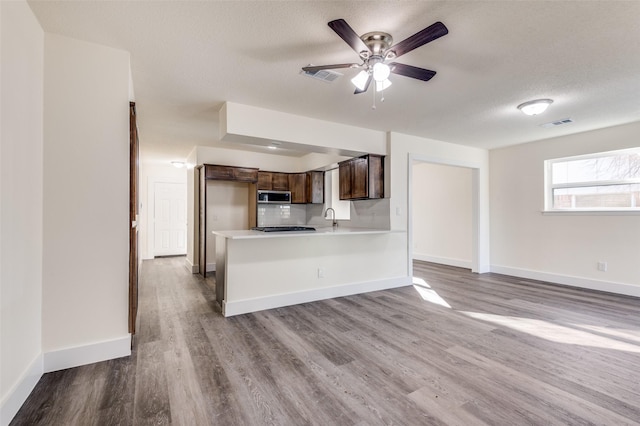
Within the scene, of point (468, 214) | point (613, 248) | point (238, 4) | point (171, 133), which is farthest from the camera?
point (468, 214)

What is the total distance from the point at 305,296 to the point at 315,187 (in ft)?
9.80

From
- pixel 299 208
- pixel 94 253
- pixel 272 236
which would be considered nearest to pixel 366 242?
pixel 272 236

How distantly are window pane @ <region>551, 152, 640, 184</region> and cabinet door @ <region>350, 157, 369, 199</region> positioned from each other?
335cm

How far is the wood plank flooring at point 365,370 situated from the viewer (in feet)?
5.71

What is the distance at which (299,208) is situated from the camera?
6852mm

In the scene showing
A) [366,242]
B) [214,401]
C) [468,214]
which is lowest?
[214,401]

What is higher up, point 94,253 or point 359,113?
point 359,113

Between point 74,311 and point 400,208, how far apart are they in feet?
13.3

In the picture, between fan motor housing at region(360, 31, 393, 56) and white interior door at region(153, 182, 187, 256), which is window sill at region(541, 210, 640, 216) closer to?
fan motor housing at region(360, 31, 393, 56)

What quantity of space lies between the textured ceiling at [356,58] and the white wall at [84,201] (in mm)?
259

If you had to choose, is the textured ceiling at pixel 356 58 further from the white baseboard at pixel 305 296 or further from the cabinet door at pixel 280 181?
the cabinet door at pixel 280 181

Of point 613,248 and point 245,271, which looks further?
point 613,248

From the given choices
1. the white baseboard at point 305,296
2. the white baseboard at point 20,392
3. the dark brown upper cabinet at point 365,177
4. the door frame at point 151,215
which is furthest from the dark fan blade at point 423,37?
the door frame at point 151,215

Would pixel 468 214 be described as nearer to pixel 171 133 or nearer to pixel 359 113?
pixel 359 113
